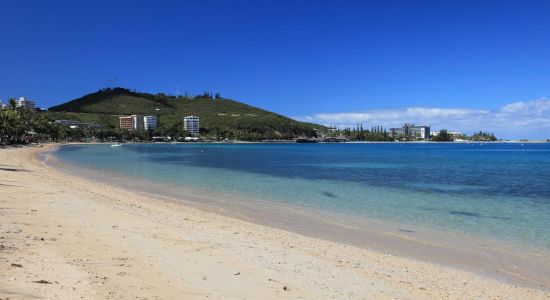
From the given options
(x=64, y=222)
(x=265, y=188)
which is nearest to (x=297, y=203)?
(x=265, y=188)

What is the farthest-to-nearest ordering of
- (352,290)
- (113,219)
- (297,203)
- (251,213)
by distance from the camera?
(297,203)
(251,213)
(113,219)
(352,290)

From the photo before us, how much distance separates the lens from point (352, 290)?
25.3 ft

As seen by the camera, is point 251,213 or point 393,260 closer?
point 393,260

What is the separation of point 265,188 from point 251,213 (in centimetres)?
1079

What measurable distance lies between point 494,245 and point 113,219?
447 inches

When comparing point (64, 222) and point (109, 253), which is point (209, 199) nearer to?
point (64, 222)

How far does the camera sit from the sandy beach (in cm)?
691

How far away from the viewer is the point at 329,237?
→ 13586 millimetres

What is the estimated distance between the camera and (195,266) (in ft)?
28.1

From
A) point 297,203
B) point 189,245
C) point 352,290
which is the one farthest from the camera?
point 297,203

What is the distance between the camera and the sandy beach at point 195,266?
272 inches

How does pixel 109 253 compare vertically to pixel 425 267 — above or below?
above

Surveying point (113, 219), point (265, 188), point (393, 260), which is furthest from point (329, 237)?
point (265, 188)

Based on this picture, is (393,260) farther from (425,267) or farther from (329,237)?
(329,237)
